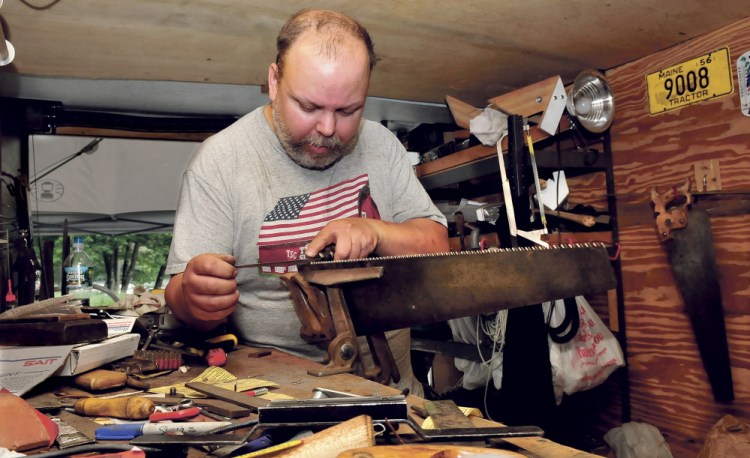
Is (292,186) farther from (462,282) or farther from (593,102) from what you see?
(593,102)

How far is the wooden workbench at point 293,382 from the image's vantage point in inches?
30.3

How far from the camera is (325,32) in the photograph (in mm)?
1634

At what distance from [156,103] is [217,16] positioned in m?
1.62

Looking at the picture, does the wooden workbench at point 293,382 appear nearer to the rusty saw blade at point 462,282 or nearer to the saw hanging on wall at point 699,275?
the rusty saw blade at point 462,282

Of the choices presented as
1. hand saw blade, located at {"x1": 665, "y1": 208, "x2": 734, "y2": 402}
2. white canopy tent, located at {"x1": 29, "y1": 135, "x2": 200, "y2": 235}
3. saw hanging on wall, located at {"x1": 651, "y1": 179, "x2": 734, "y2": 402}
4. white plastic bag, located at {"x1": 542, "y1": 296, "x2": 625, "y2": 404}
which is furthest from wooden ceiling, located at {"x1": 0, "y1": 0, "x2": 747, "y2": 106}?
white canopy tent, located at {"x1": 29, "y1": 135, "x2": 200, "y2": 235}

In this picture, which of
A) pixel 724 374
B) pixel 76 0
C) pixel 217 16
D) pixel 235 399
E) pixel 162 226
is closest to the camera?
pixel 235 399

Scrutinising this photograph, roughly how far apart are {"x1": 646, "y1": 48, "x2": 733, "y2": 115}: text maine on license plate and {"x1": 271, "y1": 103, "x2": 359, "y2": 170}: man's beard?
5.34 feet

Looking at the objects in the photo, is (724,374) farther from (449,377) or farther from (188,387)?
(188,387)

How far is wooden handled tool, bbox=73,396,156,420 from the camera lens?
0.96 metres

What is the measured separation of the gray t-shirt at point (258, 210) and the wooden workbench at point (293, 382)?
0.12 m

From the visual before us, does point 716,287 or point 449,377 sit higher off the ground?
point 716,287

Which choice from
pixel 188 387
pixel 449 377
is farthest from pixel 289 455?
pixel 449 377

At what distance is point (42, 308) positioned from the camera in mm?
1326

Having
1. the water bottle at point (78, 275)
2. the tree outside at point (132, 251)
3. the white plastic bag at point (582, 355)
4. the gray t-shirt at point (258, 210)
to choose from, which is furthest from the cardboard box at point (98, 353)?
the tree outside at point (132, 251)
